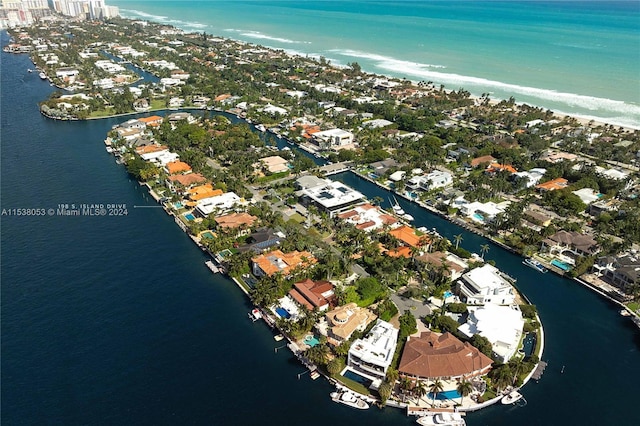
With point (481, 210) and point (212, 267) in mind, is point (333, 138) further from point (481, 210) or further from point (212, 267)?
point (212, 267)

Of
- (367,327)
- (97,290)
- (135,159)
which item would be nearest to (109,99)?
(135,159)

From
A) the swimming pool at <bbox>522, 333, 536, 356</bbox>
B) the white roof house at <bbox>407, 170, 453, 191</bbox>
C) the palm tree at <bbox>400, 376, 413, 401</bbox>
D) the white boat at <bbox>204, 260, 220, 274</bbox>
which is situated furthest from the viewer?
the white roof house at <bbox>407, 170, 453, 191</bbox>

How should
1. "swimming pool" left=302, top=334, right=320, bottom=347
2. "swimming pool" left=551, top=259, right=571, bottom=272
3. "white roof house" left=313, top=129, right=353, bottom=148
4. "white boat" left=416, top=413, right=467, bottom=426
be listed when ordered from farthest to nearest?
"white roof house" left=313, top=129, right=353, bottom=148
"swimming pool" left=551, top=259, right=571, bottom=272
"swimming pool" left=302, top=334, right=320, bottom=347
"white boat" left=416, top=413, right=467, bottom=426

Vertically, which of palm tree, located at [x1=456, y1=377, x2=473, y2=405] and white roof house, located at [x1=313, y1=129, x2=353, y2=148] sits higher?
palm tree, located at [x1=456, y1=377, x2=473, y2=405]

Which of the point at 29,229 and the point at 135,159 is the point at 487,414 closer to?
the point at 29,229

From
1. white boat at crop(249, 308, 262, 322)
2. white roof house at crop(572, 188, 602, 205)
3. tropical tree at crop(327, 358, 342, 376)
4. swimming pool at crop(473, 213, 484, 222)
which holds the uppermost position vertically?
white roof house at crop(572, 188, 602, 205)

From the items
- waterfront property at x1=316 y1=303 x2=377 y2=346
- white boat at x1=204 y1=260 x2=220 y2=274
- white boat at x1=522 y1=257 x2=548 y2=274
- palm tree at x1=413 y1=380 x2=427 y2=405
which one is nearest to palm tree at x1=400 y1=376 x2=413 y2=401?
palm tree at x1=413 y1=380 x2=427 y2=405

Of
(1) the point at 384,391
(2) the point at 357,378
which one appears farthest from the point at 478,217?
(1) the point at 384,391

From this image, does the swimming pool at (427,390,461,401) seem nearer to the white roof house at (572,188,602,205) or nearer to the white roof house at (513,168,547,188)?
the white roof house at (572,188,602,205)
